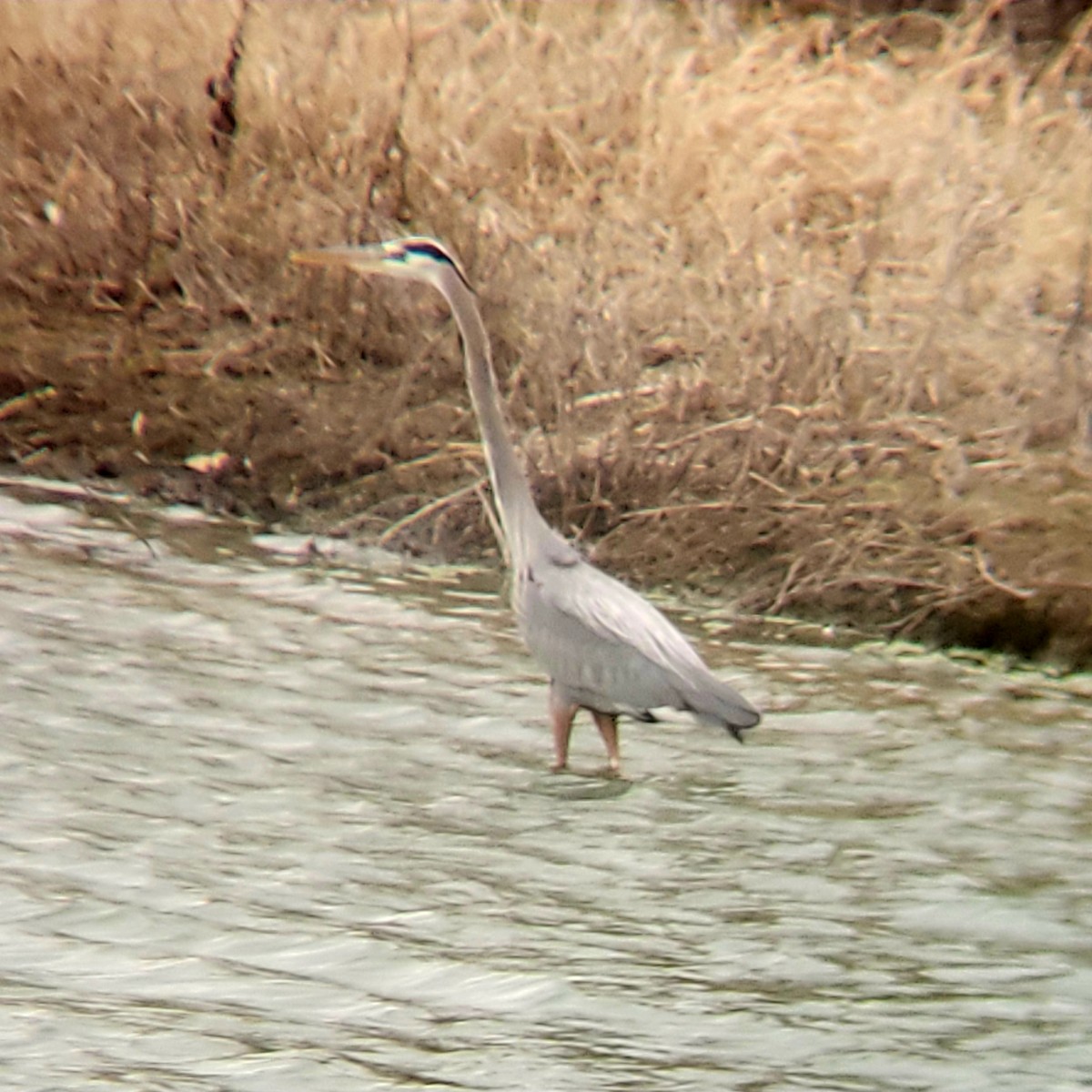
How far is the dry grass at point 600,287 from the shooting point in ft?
27.8

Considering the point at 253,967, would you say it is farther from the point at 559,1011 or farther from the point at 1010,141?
the point at 1010,141

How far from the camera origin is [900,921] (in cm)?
536

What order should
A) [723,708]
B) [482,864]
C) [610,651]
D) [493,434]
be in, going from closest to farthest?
[482,864] → [723,708] → [610,651] → [493,434]

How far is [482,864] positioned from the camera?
5652 mm

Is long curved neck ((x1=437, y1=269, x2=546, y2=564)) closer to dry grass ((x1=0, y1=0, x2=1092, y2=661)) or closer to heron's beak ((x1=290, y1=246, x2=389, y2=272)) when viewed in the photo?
heron's beak ((x1=290, y1=246, x2=389, y2=272))

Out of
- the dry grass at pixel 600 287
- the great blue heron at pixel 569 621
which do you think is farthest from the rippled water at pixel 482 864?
the dry grass at pixel 600 287

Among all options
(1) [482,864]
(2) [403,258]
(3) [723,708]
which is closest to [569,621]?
(3) [723,708]

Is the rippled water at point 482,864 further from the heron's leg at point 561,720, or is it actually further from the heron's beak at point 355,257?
the heron's beak at point 355,257

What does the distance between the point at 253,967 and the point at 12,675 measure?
2249 millimetres

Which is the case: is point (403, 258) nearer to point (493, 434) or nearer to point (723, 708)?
point (493, 434)

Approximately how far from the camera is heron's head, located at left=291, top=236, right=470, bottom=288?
21.8 feet

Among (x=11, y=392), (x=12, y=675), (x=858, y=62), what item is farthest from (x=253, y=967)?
(x=858, y=62)

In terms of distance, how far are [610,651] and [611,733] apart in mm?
267

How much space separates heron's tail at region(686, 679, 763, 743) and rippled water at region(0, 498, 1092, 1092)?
0.23m
